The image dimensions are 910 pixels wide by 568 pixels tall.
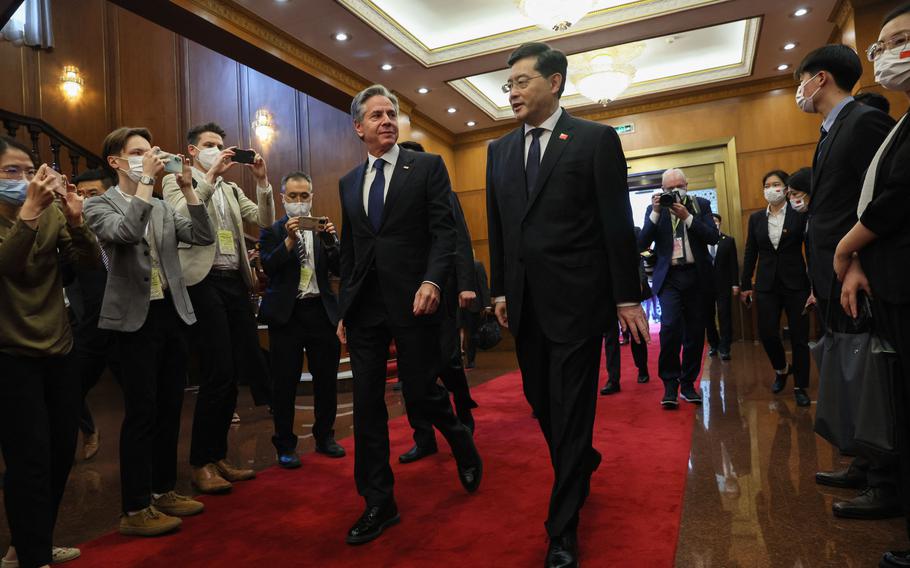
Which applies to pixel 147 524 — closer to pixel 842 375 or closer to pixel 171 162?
pixel 171 162

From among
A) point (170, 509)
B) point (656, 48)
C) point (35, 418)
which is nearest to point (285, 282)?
point (170, 509)

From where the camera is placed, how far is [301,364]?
2.97 metres

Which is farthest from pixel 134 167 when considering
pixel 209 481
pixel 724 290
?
pixel 724 290

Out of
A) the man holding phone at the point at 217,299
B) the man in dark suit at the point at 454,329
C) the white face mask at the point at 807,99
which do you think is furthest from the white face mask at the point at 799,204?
the man holding phone at the point at 217,299

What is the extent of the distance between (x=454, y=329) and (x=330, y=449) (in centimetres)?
93

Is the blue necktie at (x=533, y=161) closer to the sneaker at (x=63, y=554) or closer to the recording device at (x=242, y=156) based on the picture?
Result: the recording device at (x=242, y=156)

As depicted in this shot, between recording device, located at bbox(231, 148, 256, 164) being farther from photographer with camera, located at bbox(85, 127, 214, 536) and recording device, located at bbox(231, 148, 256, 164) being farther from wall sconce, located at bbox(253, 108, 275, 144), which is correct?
wall sconce, located at bbox(253, 108, 275, 144)

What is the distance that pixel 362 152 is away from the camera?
8562mm

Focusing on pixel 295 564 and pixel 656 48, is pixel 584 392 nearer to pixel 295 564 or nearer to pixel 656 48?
pixel 295 564

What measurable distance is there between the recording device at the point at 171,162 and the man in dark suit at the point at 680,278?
8.67 ft

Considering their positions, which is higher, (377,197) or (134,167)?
(134,167)

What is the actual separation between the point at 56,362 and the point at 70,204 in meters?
0.49

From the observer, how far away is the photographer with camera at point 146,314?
2.07 meters

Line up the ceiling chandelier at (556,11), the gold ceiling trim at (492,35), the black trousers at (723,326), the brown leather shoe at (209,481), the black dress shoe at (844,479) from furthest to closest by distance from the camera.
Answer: the gold ceiling trim at (492,35)
the black trousers at (723,326)
the ceiling chandelier at (556,11)
the brown leather shoe at (209,481)
the black dress shoe at (844,479)
